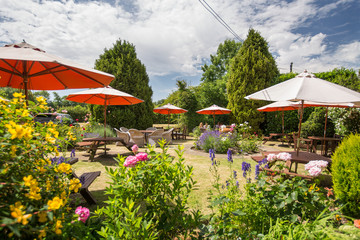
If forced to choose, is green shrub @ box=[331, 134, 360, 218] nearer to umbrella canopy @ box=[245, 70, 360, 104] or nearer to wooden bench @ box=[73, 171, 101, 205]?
umbrella canopy @ box=[245, 70, 360, 104]

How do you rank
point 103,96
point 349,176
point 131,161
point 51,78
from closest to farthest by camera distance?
point 131,161 < point 349,176 < point 51,78 < point 103,96

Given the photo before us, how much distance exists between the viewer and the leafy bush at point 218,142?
773 cm

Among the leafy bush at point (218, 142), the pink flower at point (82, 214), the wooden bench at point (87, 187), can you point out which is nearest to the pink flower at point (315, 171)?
the pink flower at point (82, 214)

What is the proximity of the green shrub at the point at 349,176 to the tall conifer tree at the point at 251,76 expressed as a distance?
10.7 meters

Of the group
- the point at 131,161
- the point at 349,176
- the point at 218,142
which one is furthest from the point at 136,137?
the point at 349,176

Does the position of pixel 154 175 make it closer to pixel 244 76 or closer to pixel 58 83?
pixel 58 83

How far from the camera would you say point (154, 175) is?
1707mm

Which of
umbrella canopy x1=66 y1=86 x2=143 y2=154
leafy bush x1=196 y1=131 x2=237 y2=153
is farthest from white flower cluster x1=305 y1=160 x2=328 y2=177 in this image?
umbrella canopy x1=66 y1=86 x2=143 y2=154

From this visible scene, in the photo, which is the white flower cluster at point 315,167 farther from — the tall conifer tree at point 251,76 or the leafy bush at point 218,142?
the tall conifer tree at point 251,76

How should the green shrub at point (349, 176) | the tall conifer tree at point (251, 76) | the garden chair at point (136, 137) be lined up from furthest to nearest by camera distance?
the tall conifer tree at point (251, 76), the garden chair at point (136, 137), the green shrub at point (349, 176)

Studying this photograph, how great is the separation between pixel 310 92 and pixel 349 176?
1675 mm

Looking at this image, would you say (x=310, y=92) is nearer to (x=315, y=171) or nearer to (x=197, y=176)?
(x=315, y=171)

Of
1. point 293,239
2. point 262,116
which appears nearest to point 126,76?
point 262,116

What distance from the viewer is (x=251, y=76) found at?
13.2 metres
